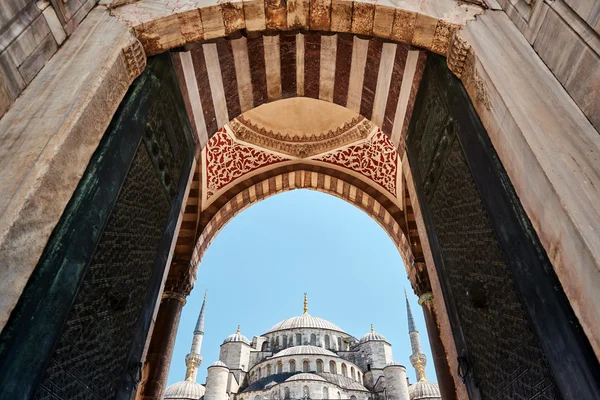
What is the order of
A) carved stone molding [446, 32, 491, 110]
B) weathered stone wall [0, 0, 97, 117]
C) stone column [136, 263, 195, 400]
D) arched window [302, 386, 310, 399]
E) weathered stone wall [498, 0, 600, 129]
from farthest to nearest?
arched window [302, 386, 310, 399], stone column [136, 263, 195, 400], carved stone molding [446, 32, 491, 110], weathered stone wall [0, 0, 97, 117], weathered stone wall [498, 0, 600, 129]

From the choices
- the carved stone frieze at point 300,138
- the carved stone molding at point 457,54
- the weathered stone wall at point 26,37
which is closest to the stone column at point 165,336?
the carved stone frieze at point 300,138

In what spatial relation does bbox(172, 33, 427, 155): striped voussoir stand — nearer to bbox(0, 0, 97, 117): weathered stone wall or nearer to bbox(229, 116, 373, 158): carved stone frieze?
bbox(0, 0, 97, 117): weathered stone wall

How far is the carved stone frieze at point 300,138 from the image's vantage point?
302 inches

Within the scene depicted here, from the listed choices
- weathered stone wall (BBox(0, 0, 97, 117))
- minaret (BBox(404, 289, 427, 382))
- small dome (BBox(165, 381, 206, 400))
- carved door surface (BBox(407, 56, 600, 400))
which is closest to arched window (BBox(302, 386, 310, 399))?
small dome (BBox(165, 381, 206, 400))

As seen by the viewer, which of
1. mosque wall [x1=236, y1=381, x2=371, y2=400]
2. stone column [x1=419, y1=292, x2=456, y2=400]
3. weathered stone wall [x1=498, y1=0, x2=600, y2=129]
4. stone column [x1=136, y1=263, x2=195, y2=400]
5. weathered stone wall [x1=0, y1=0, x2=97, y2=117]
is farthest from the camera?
mosque wall [x1=236, y1=381, x2=371, y2=400]

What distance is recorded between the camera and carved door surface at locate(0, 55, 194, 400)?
160cm

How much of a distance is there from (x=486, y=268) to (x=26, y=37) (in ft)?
9.26

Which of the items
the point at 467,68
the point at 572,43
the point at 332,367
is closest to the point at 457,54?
the point at 467,68

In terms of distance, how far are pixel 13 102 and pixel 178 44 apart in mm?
1221

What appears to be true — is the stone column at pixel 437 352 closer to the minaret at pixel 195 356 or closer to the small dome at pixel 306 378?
the small dome at pixel 306 378

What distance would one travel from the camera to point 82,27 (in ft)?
8.30

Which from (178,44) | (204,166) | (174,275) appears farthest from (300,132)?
(178,44)

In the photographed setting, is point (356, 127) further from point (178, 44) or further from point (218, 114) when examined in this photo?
point (178, 44)

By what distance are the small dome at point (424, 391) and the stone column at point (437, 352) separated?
967 inches
